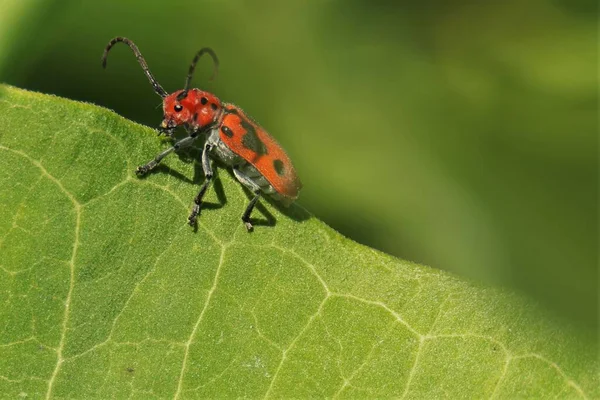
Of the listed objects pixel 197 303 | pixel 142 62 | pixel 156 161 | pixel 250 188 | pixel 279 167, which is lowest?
pixel 197 303

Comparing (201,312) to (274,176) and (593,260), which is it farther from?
(593,260)

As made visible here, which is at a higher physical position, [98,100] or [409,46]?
[409,46]

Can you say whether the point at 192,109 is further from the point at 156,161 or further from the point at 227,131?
the point at 156,161

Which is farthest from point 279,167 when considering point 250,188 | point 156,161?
point 156,161

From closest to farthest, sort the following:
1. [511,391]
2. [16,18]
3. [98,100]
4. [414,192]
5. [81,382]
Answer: [81,382], [511,391], [16,18], [98,100], [414,192]

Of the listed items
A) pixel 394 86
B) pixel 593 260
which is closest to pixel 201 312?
pixel 593 260

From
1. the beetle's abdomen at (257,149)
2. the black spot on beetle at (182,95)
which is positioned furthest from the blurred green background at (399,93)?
the beetle's abdomen at (257,149)
